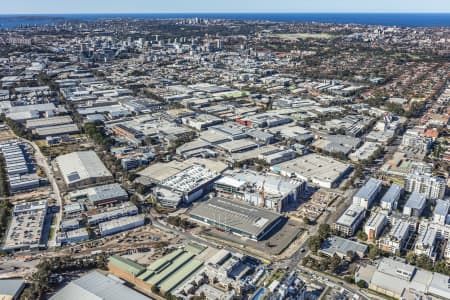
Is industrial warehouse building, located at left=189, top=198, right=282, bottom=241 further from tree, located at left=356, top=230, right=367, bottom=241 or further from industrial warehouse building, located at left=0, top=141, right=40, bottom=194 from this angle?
industrial warehouse building, located at left=0, top=141, right=40, bottom=194

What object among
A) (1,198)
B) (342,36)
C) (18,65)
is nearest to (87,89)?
(18,65)

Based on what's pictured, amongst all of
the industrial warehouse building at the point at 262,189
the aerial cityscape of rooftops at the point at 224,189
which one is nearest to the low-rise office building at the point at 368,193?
the aerial cityscape of rooftops at the point at 224,189

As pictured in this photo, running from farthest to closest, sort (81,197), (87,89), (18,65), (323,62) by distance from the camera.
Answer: (323,62) < (18,65) < (87,89) < (81,197)

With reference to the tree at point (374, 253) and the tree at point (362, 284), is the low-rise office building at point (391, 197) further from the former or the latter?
the tree at point (362, 284)

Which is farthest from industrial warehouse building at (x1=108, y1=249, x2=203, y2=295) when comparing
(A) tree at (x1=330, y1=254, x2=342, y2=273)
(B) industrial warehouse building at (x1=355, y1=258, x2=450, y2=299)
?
(B) industrial warehouse building at (x1=355, y1=258, x2=450, y2=299)

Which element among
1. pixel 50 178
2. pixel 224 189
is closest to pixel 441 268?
pixel 224 189

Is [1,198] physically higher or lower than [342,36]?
lower

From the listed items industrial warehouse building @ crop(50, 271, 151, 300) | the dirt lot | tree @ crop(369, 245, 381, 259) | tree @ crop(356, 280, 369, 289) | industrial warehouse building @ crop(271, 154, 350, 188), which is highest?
the dirt lot

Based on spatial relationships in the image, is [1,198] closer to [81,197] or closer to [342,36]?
[81,197]
